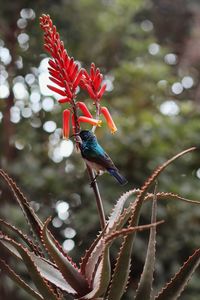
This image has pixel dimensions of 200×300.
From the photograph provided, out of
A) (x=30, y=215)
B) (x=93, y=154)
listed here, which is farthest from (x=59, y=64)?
(x=30, y=215)

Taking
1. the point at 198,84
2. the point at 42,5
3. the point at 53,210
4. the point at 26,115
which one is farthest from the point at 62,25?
the point at 198,84

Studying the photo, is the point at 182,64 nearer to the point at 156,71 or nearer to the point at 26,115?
the point at 156,71

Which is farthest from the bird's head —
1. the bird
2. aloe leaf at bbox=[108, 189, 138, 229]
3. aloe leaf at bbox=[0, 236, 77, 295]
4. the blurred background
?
the blurred background

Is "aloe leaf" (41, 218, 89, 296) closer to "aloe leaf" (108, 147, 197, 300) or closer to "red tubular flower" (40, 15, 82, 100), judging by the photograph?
"aloe leaf" (108, 147, 197, 300)

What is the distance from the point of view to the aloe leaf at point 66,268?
Answer: 112 cm

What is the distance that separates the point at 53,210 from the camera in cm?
489

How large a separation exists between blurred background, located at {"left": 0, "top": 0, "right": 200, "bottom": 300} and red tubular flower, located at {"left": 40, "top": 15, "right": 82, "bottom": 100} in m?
3.02

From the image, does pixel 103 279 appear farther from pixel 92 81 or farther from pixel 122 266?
pixel 92 81

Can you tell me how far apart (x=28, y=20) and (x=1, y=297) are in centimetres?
290

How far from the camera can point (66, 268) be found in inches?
44.4

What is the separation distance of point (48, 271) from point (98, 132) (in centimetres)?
374

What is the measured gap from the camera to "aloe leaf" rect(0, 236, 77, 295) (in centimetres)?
113

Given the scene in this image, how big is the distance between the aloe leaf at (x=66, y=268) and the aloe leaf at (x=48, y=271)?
14 millimetres

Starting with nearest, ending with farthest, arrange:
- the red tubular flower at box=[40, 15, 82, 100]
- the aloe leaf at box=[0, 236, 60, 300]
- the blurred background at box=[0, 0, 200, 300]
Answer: the aloe leaf at box=[0, 236, 60, 300], the red tubular flower at box=[40, 15, 82, 100], the blurred background at box=[0, 0, 200, 300]
